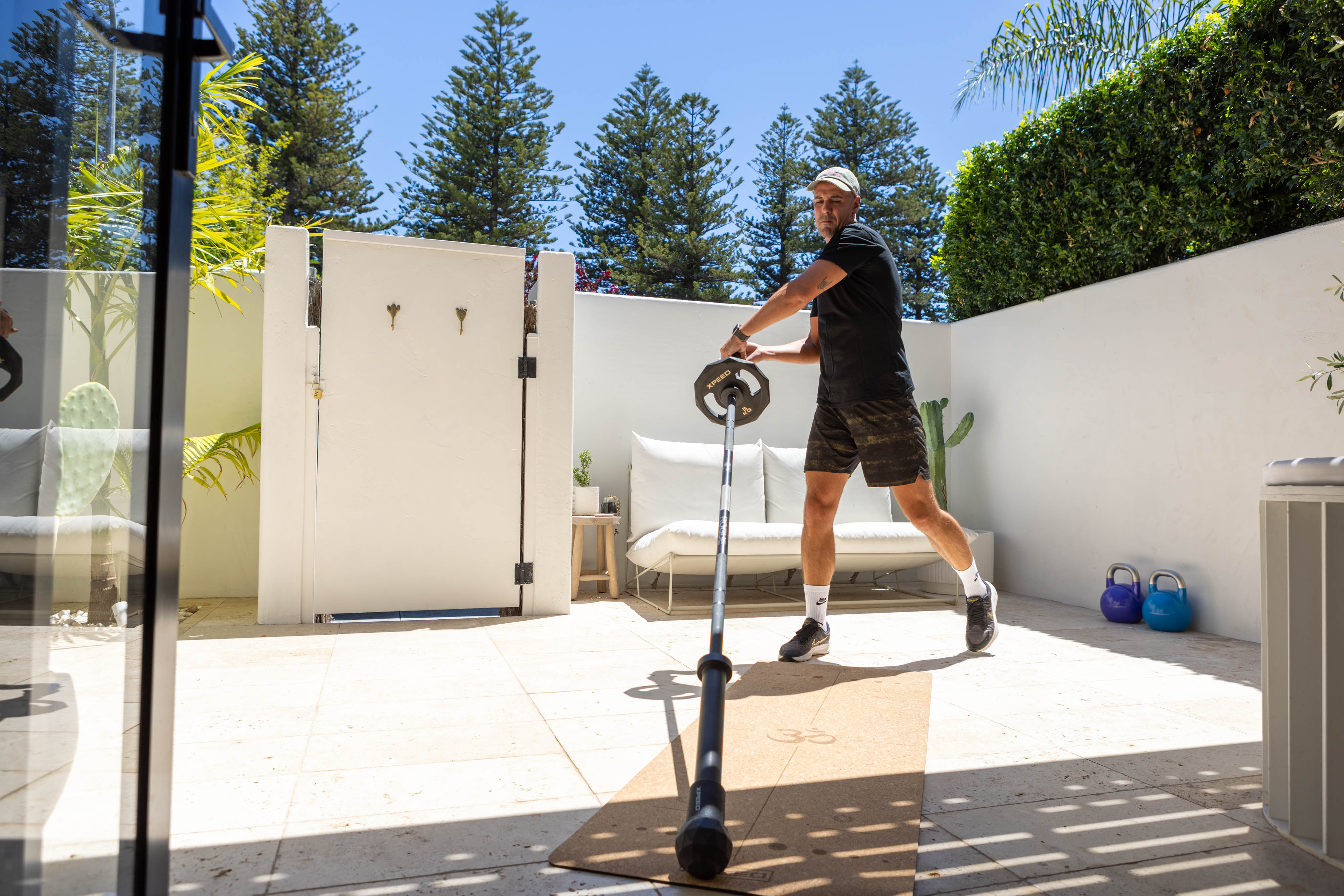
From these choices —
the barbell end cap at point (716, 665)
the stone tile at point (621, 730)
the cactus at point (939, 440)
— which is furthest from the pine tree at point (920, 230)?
the barbell end cap at point (716, 665)

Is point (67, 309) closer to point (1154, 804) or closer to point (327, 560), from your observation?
point (1154, 804)

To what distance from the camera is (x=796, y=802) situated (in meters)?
1.78

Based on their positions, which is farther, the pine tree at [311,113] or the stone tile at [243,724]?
the pine tree at [311,113]

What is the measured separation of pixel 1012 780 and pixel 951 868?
54cm

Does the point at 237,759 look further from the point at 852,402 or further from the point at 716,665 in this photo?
the point at 852,402

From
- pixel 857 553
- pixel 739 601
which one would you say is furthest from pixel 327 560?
pixel 857 553

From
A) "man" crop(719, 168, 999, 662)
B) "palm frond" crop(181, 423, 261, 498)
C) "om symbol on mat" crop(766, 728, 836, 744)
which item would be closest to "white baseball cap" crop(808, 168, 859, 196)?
"man" crop(719, 168, 999, 662)

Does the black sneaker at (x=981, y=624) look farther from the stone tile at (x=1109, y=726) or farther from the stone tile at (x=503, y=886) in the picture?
the stone tile at (x=503, y=886)

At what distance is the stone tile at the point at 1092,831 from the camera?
152cm

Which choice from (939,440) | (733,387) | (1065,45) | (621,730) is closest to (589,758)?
(621,730)

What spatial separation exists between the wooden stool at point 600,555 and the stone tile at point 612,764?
2.34 metres

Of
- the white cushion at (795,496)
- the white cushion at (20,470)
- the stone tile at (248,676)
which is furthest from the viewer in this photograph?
the white cushion at (795,496)

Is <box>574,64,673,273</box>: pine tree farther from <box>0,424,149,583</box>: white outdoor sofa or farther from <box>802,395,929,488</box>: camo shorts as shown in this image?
<box>0,424,149,583</box>: white outdoor sofa

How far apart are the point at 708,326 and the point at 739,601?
181 cm
